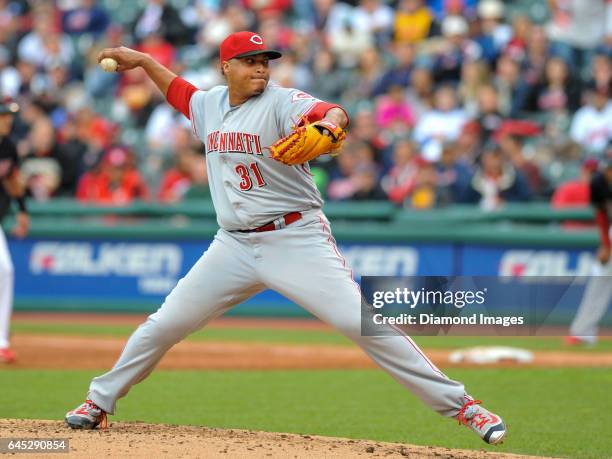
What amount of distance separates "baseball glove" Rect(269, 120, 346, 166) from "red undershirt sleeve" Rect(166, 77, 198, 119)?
1.10 meters

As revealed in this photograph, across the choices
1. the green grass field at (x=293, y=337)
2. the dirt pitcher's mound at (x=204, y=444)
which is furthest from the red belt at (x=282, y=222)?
the green grass field at (x=293, y=337)

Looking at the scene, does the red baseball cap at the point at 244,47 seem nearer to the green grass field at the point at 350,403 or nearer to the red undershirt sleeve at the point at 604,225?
the green grass field at the point at 350,403

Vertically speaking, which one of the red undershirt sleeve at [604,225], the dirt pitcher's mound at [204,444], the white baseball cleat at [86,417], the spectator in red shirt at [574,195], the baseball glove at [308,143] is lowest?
the dirt pitcher's mound at [204,444]

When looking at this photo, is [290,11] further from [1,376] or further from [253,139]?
[253,139]

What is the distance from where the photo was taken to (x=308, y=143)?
5.33 metres

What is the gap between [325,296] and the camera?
19.0 feet

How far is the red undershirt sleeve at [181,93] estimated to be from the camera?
641 centimetres

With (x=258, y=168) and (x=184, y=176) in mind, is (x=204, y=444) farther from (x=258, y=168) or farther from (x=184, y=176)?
(x=184, y=176)

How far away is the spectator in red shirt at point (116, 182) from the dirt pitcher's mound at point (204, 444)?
905 cm

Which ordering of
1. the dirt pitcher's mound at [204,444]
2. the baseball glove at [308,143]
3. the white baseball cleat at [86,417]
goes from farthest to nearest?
the white baseball cleat at [86,417] < the dirt pitcher's mound at [204,444] < the baseball glove at [308,143]

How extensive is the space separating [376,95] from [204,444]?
10.5 m

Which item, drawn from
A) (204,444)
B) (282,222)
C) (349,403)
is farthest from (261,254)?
(349,403)

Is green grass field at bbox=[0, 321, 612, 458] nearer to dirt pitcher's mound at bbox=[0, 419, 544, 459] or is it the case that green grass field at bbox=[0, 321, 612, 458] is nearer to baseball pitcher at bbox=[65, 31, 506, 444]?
dirt pitcher's mound at bbox=[0, 419, 544, 459]

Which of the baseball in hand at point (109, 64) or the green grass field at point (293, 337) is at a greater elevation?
the baseball in hand at point (109, 64)
